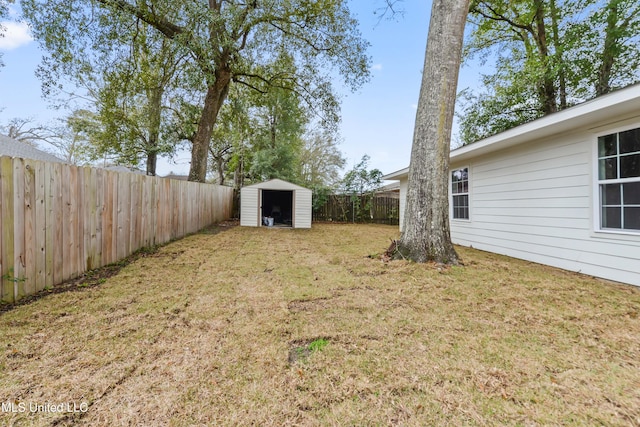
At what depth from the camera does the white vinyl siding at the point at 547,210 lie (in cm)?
378

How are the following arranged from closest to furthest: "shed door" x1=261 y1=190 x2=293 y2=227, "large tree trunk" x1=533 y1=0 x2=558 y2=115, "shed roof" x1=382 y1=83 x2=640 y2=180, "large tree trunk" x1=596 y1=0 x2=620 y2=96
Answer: "shed roof" x1=382 y1=83 x2=640 y2=180 < "large tree trunk" x1=596 y1=0 x2=620 y2=96 < "large tree trunk" x1=533 y1=0 x2=558 y2=115 < "shed door" x1=261 y1=190 x2=293 y2=227

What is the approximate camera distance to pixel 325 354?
1.74 m

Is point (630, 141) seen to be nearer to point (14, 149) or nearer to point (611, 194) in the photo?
point (611, 194)

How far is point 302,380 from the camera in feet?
4.91

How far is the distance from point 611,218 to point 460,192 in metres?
3.28

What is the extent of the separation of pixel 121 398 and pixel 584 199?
19.0 ft

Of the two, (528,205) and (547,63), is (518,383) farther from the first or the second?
(547,63)

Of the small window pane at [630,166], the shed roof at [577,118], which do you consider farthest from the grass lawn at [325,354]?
the shed roof at [577,118]

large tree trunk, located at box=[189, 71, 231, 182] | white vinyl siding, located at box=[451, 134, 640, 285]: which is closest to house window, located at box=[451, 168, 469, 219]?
white vinyl siding, located at box=[451, 134, 640, 285]

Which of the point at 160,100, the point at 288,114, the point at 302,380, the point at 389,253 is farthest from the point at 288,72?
the point at 302,380

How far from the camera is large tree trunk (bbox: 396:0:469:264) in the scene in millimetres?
3984

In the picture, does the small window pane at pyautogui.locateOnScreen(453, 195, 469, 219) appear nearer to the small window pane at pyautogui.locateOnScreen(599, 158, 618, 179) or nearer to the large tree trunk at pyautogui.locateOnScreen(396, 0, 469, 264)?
the small window pane at pyautogui.locateOnScreen(599, 158, 618, 179)

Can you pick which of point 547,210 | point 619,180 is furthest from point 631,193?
point 547,210

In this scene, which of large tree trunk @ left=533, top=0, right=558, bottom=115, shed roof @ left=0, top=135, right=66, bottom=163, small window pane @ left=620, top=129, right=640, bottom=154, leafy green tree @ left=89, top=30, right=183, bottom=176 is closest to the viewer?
small window pane @ left=620, top=129, right=640, bottom=154
